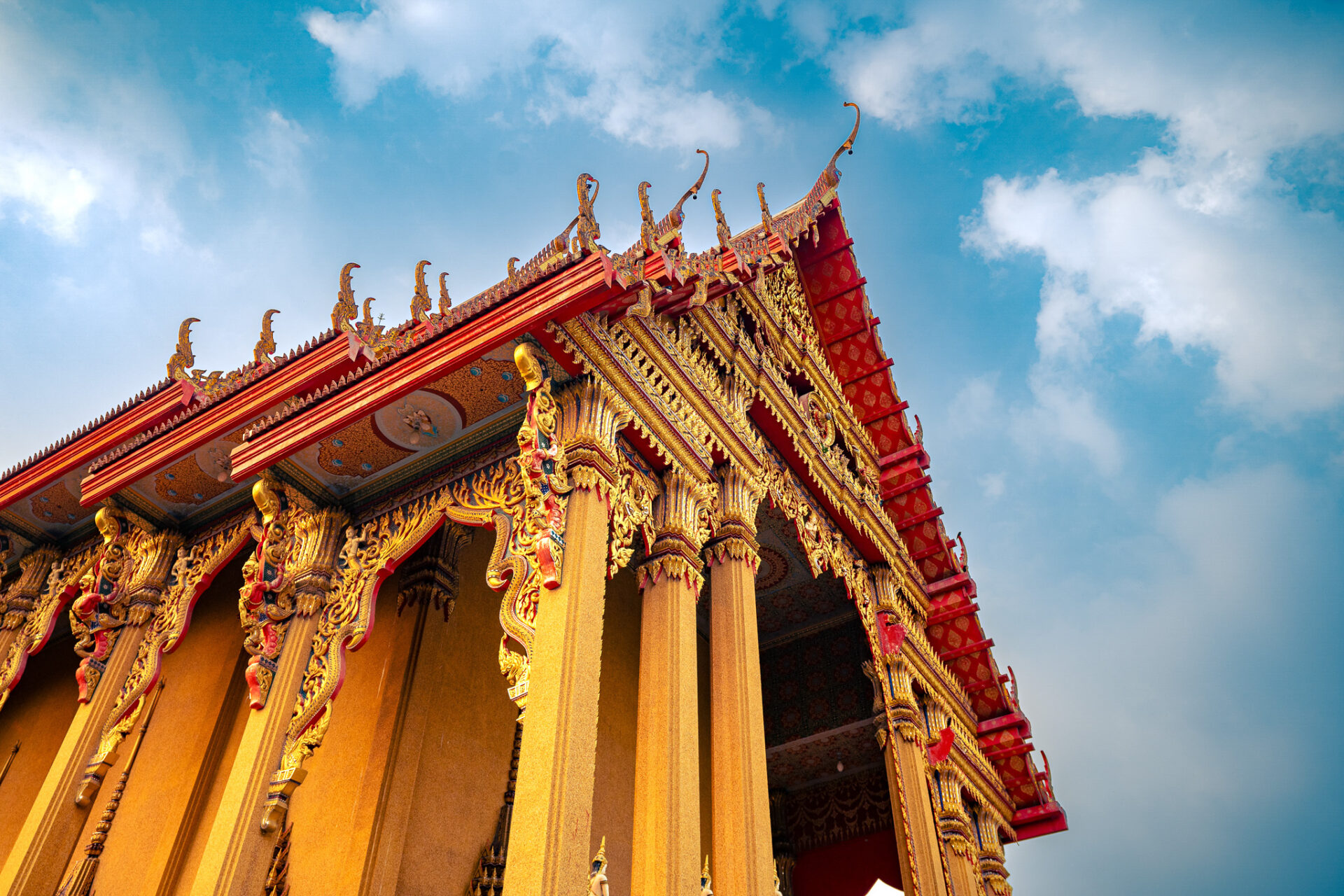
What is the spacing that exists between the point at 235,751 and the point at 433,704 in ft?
5.63

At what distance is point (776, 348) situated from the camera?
9.10 meters

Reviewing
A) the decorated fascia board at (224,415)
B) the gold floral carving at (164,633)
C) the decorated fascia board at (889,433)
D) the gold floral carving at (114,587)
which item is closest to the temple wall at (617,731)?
the decorated fascia board at (224,415)

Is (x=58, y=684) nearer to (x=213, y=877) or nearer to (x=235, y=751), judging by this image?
(x=235, y=751)

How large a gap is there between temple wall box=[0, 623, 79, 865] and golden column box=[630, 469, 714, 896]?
6.47 m

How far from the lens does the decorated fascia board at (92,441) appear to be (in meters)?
7.99

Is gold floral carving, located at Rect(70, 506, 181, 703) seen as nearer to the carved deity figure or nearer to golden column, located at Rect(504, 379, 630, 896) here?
the carved deity figure

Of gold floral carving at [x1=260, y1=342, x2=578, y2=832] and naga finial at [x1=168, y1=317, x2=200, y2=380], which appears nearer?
gold floral carving at [x1=260, y1=342, x2=578, y2=832]

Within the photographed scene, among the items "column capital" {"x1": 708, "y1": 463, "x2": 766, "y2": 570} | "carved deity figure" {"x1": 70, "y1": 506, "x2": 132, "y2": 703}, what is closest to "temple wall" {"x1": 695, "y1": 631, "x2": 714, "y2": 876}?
"column capital" {"x1": 708, "y1": 463, "x2": 766, "y2": 570}

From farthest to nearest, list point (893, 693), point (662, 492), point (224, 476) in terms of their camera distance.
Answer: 1. point (893, 693)
2. point (224, 476)
3. point (662, 492)

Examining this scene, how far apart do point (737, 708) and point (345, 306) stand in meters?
3.62

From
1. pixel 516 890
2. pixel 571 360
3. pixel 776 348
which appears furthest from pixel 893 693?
pixel 516 890

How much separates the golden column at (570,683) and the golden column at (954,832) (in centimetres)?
535

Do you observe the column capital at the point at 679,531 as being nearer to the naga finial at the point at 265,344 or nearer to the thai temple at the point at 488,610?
the thai temple at the point at 488,610

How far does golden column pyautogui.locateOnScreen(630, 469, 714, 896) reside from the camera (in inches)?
201
